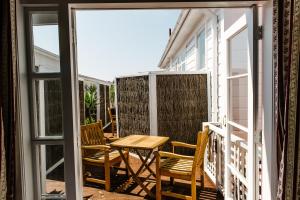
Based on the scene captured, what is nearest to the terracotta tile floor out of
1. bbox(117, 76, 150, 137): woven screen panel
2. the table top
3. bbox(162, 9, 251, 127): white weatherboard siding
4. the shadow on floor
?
the shadow on floor

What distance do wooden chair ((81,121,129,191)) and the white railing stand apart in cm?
138

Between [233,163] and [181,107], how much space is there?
7.81ft

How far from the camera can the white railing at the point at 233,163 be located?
2523 millimetres

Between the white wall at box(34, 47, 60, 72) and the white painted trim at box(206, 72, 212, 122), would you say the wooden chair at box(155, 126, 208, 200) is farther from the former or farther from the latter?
the white wall at box(34, 47, 60, 72)

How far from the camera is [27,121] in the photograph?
171 cm

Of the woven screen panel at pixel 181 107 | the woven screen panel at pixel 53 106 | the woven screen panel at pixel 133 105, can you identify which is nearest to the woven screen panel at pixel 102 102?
the woven screen panel at pixel 133 105

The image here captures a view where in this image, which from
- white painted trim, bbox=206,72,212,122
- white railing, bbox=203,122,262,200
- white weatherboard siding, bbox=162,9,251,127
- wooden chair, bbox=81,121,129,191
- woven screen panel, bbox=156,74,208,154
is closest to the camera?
white railing, bbox=203,122,262,200

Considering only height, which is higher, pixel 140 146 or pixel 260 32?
pixel 260 32

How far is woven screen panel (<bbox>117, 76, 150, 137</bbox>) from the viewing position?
5430 millimetres

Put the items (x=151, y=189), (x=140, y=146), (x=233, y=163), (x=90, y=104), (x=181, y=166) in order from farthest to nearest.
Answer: (x=90, y=104) < (x=151, y=189) < (x=140, y=146) < (x=181, y=166) < (x=233, y=163)

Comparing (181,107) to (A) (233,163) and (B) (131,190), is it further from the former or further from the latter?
(A) (233,163)

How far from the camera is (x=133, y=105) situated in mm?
5852

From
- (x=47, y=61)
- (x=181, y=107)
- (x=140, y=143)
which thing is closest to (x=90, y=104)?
(x=181, y=107)

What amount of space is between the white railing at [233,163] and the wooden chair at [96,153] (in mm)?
1383
